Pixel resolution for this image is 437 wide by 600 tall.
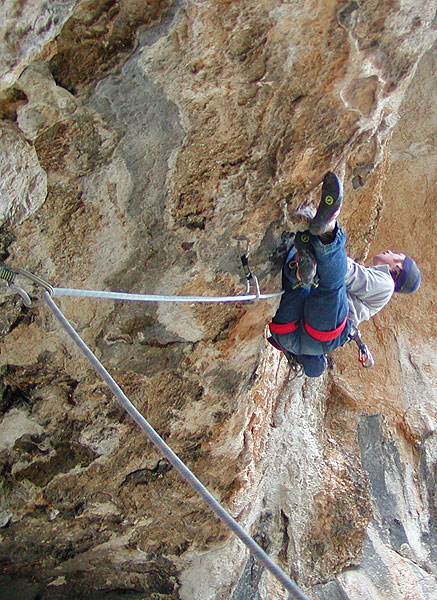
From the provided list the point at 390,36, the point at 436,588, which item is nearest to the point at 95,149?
the point at 390,36

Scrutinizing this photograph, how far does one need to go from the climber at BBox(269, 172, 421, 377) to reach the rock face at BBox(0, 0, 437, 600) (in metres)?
0.13

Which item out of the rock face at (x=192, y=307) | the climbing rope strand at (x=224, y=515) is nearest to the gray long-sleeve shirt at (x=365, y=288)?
the rock face at (x=192, y=307)

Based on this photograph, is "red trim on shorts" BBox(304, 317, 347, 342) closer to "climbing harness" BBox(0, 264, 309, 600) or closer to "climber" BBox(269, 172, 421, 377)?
"climber" BBox(269, 172, 421, 377)

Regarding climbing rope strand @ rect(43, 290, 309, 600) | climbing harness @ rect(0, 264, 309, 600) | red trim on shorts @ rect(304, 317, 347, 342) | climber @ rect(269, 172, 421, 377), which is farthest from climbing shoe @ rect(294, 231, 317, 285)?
climbing rope strand @ rect(43, 290, 309, 600)

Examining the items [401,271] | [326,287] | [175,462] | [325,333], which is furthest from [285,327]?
[175,462]

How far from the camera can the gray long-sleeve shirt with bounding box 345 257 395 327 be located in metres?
2.17

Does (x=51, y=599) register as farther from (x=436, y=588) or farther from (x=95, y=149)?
(x=95, y=149)

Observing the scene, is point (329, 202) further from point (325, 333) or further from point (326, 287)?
point (325, 333)

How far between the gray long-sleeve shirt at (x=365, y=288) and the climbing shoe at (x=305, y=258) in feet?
1.04

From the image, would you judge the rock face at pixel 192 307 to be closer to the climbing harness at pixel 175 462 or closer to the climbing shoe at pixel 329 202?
the climbing shoe at pixel 329 202

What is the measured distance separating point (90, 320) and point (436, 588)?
2146mm

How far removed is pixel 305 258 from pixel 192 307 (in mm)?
476

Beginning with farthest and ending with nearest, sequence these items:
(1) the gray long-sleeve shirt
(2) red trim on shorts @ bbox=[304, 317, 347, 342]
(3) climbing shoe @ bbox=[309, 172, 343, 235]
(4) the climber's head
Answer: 1. (4) the climber's head
2. (1) the gray long-sleeve shirt
3. (2) red trim on shorts @ bbox=[304, 317, 347, 342]
4. (3) climbing shoe @ bbox=[309, 172, 343, 235]

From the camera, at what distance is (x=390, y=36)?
1.63m
